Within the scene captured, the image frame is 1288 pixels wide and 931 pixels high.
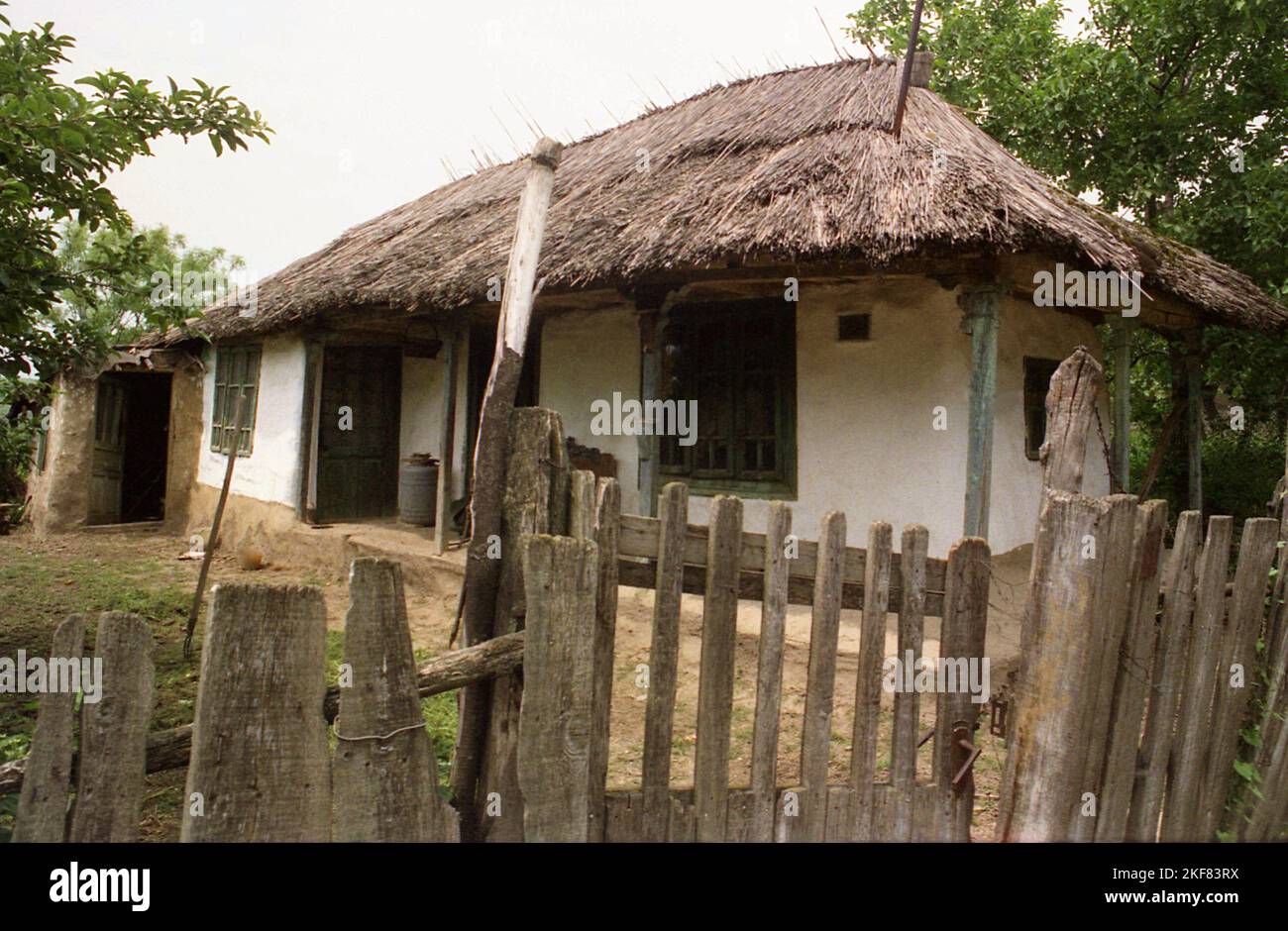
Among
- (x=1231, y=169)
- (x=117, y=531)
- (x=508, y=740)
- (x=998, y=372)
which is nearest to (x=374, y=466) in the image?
(x=117, y=531)

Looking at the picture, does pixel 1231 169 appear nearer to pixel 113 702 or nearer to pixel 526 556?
pixel 526 556

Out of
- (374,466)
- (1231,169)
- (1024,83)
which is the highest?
(1024,83)

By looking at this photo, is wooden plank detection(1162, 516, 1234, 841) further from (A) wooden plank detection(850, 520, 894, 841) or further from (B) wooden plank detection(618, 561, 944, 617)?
(A) wooden plank detection(850, 520, 894, 841)

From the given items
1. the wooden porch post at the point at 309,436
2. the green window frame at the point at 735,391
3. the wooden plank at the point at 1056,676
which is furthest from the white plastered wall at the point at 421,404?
the wooden plank at the point at 1056,676

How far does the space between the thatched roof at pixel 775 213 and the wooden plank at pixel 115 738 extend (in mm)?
4252

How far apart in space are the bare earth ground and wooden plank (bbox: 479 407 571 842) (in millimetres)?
1596

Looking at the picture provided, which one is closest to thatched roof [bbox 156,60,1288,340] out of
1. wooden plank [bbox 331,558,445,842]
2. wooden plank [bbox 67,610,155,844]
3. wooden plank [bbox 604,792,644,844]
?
wooden plank [bbox 604,792,644,844]

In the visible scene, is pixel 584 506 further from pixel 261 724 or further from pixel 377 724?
pixel 261 724

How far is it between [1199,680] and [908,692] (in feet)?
3.09

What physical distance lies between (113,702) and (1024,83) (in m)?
11.7

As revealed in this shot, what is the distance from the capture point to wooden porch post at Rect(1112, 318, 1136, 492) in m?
6.68

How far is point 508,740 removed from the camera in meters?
1.83

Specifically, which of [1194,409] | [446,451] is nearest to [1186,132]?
[1194,409]

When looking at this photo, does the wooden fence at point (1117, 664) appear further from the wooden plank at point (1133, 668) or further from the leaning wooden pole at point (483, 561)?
the leaning wooden pole at point (483, 561)
